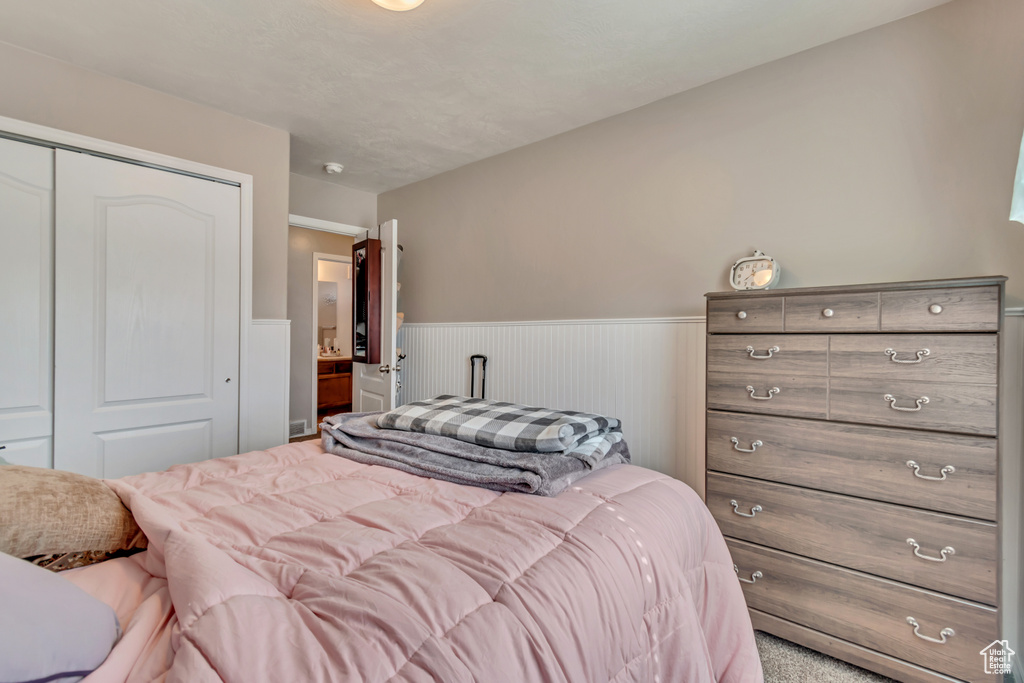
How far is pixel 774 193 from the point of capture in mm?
2230

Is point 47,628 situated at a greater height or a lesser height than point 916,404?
lesser

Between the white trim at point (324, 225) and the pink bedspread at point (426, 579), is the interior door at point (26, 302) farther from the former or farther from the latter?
the white trim at point (324, 225)

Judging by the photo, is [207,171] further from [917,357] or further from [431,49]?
[917,357]

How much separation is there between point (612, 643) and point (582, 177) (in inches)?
104

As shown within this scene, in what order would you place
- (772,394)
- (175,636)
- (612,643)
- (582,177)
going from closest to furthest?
(175,636), (612,643), (772,394), (582,177)

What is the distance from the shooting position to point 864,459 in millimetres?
1628

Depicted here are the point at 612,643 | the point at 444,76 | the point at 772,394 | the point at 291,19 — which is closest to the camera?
the point at 612,643

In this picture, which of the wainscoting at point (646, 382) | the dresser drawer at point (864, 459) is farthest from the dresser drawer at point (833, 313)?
the wainscoting at point (646, 382)

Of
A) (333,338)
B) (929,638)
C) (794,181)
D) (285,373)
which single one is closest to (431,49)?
(794,181)

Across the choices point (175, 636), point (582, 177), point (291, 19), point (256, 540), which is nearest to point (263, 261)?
point (291, 19)

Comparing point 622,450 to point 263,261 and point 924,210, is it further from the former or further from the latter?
point 263,261

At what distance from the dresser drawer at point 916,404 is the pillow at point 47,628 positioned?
6.77 ft

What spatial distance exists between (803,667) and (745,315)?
134 cm

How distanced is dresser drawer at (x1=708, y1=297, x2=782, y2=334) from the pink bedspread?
2.40ft
